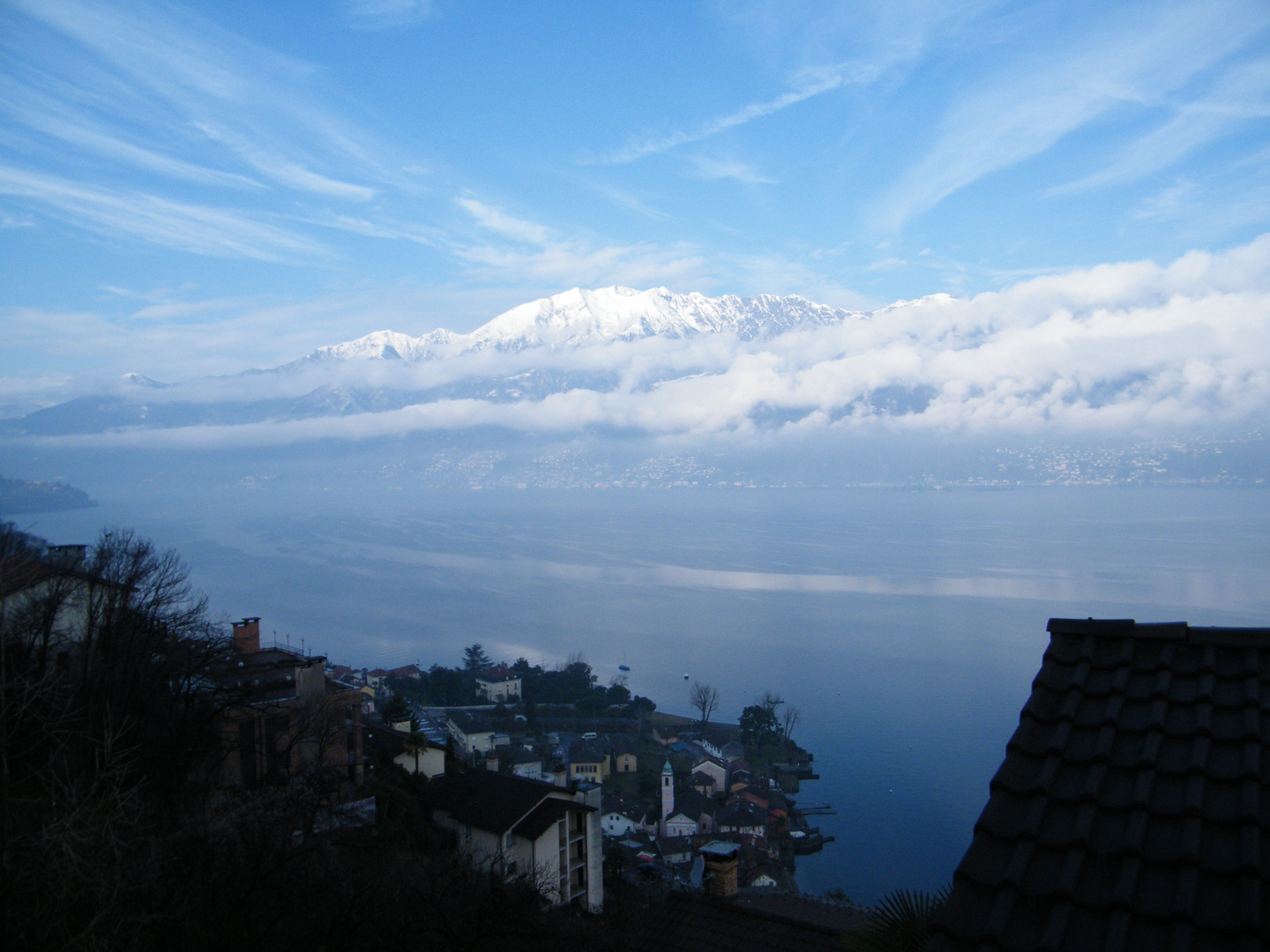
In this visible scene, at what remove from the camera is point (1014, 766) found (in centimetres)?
157

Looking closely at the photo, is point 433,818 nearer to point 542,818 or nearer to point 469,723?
point 542,818

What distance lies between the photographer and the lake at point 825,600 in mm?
21172

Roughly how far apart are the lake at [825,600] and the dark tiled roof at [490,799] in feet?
24.9

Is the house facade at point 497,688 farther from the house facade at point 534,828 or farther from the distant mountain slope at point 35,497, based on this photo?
the distant mountain slope at point 35,497

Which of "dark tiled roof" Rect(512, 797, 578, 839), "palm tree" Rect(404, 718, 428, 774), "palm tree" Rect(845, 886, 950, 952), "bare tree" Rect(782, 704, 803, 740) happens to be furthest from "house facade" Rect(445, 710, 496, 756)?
"palm tree" Rect(845, 886, 950, 952)

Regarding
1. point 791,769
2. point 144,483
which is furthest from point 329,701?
point 144,483

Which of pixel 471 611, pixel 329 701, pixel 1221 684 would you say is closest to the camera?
pixel 1221 684

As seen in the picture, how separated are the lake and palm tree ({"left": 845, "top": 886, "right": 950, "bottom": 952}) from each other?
13.9 m

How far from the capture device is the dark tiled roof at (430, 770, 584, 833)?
8891mm

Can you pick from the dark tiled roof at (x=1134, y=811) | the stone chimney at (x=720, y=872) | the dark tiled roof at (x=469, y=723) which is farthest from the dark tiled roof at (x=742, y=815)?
the dark tiled roof at (x=1134, y=811)

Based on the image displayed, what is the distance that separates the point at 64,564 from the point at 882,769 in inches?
735

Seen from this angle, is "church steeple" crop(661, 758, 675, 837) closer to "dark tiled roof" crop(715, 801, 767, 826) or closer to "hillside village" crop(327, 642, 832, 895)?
"hillside village" crop(327, 642, 832, 895)

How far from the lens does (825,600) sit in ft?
149

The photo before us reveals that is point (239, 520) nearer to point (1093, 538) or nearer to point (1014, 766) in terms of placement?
point (1093, 538)
